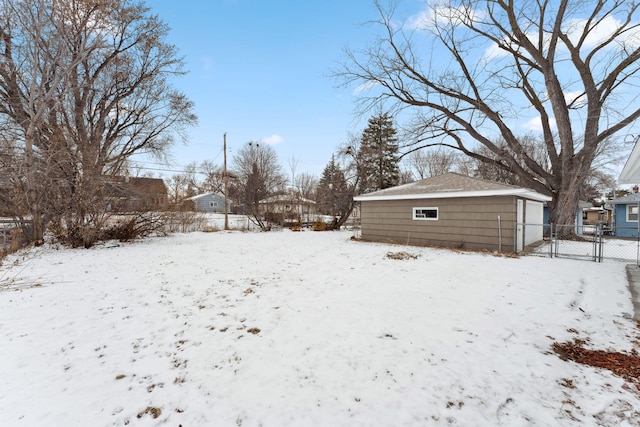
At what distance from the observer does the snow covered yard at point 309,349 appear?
6.42 ft

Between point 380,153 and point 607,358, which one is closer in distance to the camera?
point 607,358

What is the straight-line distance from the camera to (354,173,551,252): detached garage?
8.42 m

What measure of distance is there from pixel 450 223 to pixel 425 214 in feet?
3.14

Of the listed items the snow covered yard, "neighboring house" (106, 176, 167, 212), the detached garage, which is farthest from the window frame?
"neighboring house" (106, 176, 167, 212)

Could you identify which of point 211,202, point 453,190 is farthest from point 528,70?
point 211,202

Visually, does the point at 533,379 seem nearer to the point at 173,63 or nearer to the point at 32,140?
the point at 32,140

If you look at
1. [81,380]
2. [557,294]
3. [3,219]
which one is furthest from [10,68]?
[557,294]

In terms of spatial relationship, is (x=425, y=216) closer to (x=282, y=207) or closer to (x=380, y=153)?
(x=282, y=207)

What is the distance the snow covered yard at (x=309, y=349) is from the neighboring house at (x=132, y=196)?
455 cm

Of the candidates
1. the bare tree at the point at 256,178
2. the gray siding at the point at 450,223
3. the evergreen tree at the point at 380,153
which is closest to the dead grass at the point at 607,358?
the gray siding at the point at 450,223

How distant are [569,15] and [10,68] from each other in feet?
72.7

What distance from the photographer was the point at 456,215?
9.40m

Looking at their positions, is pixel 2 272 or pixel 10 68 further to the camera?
pixel 10 68

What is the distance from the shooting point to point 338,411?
1947 mm
